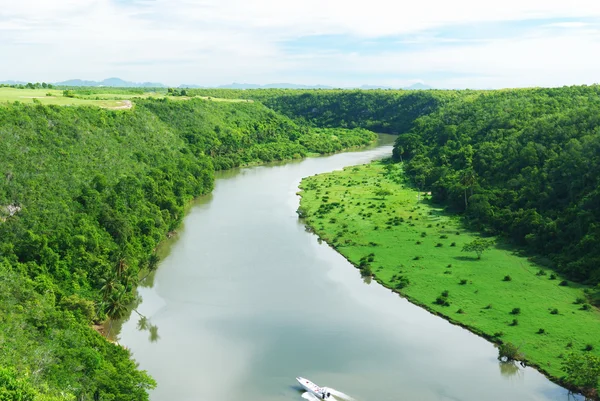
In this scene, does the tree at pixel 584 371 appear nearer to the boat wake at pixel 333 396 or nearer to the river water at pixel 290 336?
the river water at pixel 290 336

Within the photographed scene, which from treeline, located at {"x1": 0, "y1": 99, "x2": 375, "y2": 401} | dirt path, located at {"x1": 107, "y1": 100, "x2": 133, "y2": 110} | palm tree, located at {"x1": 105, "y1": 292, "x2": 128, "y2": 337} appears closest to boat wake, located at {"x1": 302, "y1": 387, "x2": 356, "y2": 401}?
treeline, located at {"x1": 0, "y1": 99, "x2": 375, "y2": 401}

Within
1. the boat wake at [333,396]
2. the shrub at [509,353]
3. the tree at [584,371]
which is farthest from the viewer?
the shrub at [509,353]

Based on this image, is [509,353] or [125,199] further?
[125,199]

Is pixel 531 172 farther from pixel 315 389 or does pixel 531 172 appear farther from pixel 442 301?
pixel 315 389

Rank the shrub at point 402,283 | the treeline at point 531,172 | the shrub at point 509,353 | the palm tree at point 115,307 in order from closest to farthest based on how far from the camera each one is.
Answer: the shrub at point 509,353
the palm tree at point 115,307
the shrub at point 402,283
the treeline at point 531,172

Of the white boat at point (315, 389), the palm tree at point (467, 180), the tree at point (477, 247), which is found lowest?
the white boat at point (315, 389)

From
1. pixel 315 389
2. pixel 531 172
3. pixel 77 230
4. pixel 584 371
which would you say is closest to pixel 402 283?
pixel 584 371

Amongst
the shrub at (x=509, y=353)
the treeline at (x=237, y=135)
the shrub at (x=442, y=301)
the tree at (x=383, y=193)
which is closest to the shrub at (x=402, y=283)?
the shrub at (x=442, y=301)

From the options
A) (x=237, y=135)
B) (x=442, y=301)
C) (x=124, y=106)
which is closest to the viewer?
(x=442, y=301)
